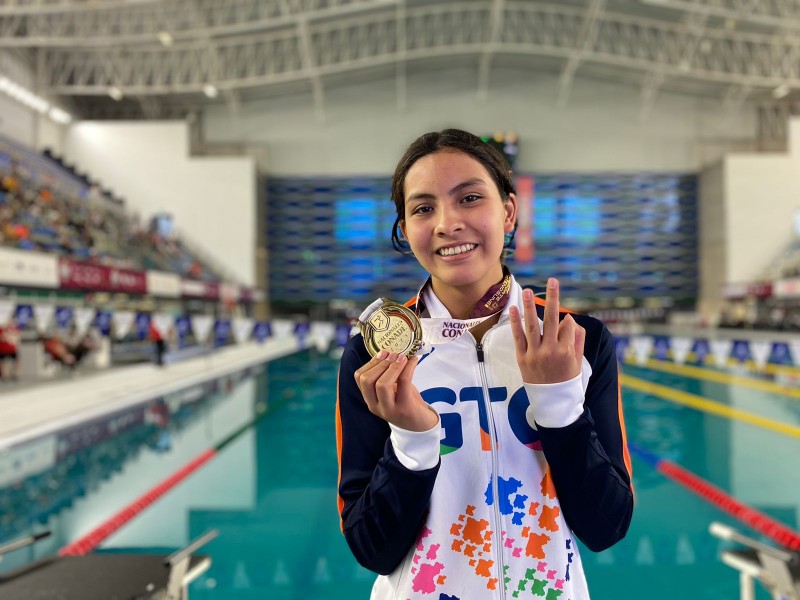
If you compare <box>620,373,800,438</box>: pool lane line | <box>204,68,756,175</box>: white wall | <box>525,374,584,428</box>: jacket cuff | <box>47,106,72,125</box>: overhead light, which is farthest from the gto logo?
<box>47,106,72,125</box>: overhead light

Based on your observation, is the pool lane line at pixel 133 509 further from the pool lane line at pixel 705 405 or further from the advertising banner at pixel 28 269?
the pool lane line at pixel 705 405

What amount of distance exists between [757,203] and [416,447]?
33140 mm

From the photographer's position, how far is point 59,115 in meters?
27.6

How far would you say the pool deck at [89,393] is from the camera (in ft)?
26.3

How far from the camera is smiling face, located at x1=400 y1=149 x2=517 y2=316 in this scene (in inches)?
44.2

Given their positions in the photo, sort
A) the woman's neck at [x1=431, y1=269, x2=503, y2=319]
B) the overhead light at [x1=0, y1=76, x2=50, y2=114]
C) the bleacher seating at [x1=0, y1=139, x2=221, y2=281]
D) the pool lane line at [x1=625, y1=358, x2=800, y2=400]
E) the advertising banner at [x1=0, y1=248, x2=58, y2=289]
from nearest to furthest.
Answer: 1. the woman's neck at [x1=431, y1=269, x2=503, y2=319]
2. the advertising banner at [x1=0, y1=248, x2=58, y2=289]
3. the pool lane line at [x1=625, y1=358, x2=800, y2=400]
4. the bleacher seating at [x1=0, y1=139, x2=221, y2=281]
5. the overhead light at [x1=0, y1=76, x2=50, y2=114]

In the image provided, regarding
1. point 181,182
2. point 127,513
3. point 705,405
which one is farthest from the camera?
point 181,182

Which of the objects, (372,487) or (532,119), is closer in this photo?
(372,487)

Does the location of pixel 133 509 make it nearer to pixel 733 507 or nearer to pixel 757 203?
pixel 733 507

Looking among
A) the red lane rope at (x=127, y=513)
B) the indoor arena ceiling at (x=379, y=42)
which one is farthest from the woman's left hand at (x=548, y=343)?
the indoor arena ceiling at (x=379, y=42)

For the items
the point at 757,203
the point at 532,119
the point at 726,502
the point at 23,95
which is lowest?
the point at 726,502

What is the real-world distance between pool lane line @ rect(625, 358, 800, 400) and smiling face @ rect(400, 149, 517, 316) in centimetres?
1255

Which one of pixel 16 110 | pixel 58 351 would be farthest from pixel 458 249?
pixel 16 110

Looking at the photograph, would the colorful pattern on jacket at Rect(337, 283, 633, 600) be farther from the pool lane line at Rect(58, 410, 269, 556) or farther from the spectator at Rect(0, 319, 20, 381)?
the spectator at Rect(0, 319, 20, 381)
